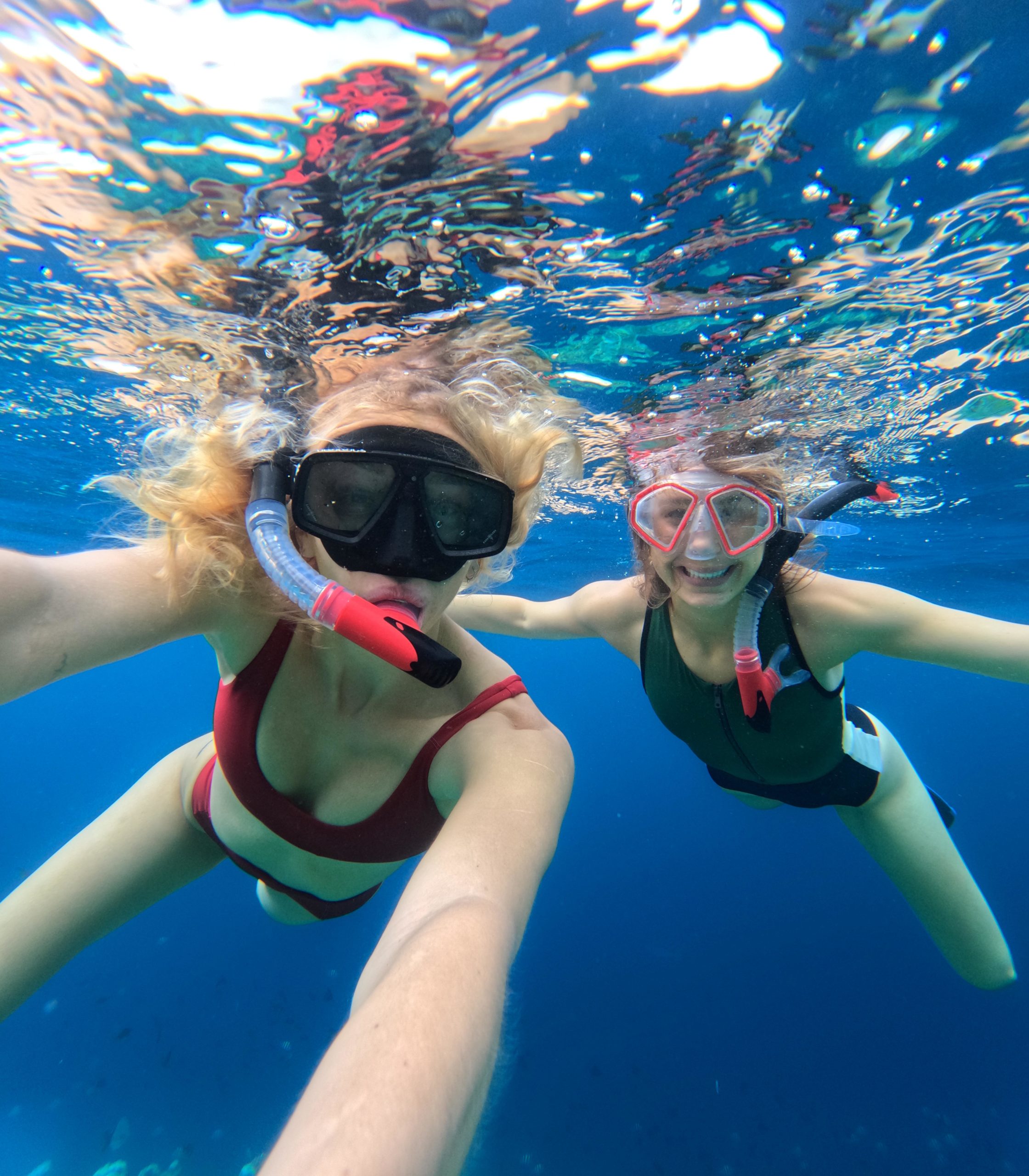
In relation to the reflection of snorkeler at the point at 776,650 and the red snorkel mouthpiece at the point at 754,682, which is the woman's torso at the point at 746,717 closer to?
the reflection of snorkeler at the point at 776,650

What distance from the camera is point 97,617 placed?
2.13m

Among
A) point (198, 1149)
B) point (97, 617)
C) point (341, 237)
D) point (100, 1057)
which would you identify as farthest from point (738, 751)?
point (100, 1057)

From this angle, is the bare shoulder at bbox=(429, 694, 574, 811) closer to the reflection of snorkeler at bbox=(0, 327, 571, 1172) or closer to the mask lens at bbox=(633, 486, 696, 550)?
the reflection of snorkeler at bbox=(0, 327, 571, 1172)

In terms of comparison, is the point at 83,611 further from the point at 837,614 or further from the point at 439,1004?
the point at 837,614

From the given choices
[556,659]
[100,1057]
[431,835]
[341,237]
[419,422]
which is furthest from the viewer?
[556,659]

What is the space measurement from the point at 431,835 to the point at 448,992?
1956 mm

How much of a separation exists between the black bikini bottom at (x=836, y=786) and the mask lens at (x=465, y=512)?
4492 millimetres

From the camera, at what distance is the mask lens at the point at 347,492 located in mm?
2525

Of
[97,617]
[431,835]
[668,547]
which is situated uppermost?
[97,617]

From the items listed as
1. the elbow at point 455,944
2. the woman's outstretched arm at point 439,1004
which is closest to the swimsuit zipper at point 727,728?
the woman's outstretched arm at point 439,1004

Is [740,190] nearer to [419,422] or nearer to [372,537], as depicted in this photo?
[419,422]

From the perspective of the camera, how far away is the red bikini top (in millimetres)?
2842

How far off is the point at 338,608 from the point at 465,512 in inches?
36.9

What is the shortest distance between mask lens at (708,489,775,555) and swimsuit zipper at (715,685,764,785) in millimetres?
1233
